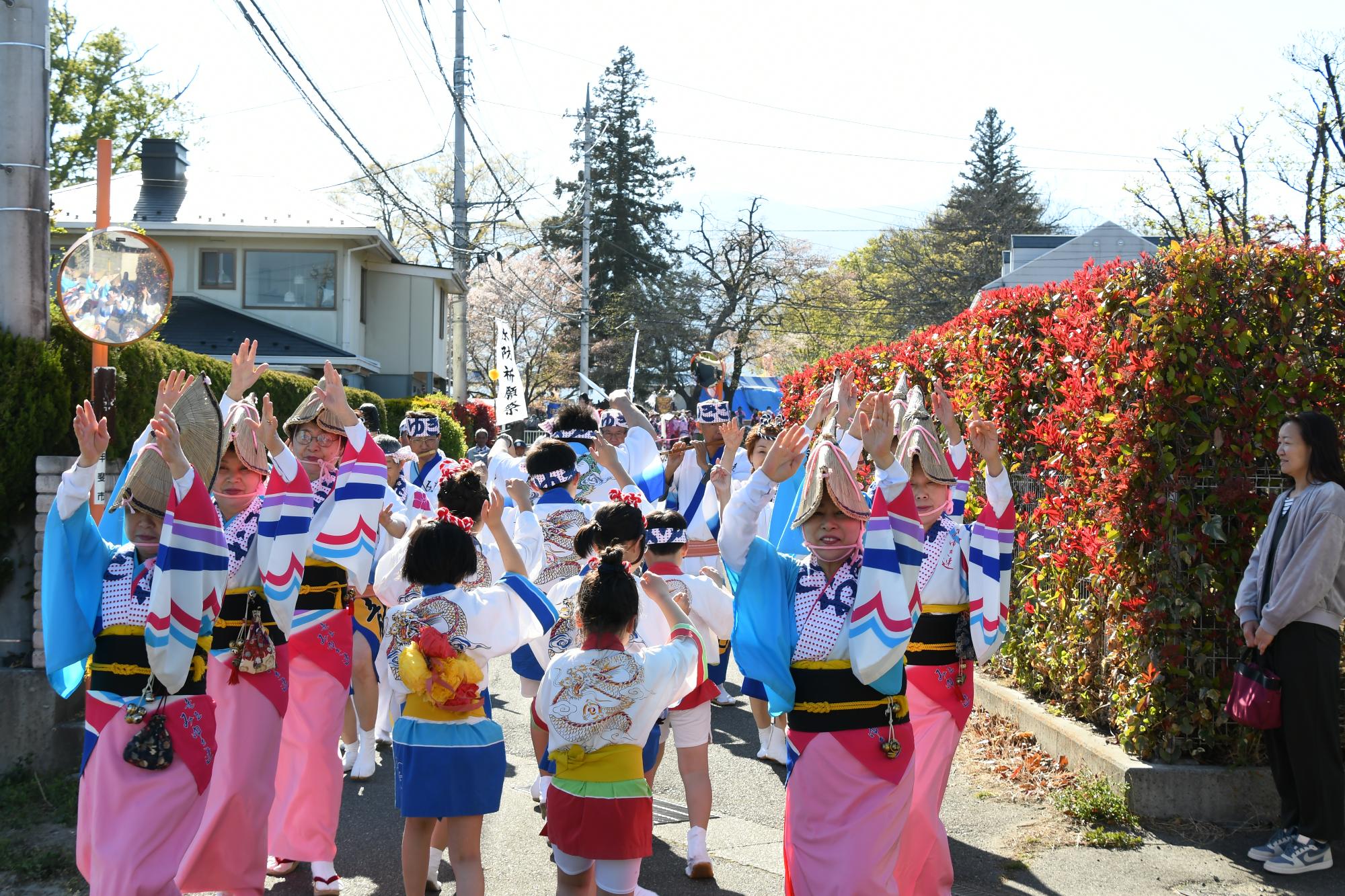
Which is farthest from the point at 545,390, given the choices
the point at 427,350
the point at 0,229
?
the point at 0,229

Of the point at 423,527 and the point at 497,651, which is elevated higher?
the point at 423,527

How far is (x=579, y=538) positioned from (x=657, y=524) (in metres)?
0.38

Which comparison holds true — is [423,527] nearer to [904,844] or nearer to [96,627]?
[96,627]

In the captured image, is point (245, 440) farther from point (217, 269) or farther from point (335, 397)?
point (217, 269)

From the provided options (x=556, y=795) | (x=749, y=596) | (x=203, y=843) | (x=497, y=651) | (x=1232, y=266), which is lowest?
(x=203, y=843)

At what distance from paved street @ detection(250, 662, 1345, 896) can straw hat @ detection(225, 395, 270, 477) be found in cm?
200

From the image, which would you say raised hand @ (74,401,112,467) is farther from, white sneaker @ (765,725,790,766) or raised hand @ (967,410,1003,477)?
white sneaker @ (765,725,790,766)

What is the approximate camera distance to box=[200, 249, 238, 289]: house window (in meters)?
24.4

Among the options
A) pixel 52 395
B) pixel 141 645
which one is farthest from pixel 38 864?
pixel 52 395

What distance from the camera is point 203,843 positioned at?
14.6 ft

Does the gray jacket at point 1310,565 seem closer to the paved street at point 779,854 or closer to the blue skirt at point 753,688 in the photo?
the paved street at point 779,854

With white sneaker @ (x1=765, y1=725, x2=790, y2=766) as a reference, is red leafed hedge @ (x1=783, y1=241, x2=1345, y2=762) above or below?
above

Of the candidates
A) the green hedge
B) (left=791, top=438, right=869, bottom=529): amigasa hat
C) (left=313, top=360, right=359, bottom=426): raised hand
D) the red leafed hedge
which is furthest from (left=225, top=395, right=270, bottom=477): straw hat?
the red leafed hedge

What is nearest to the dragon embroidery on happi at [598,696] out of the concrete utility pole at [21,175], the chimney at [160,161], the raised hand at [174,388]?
the raised hand at [174,388]
